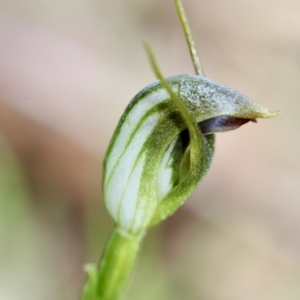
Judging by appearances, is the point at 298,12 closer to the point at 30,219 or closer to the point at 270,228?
the point at 270,228

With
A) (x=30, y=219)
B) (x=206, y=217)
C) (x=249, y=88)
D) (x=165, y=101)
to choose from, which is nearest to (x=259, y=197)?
(x=206, y=217)

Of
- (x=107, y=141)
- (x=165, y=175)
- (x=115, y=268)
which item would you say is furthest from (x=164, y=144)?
(x=107, y=141)

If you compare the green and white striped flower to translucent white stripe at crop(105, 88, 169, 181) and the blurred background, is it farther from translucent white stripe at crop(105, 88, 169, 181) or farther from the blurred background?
the blurred background

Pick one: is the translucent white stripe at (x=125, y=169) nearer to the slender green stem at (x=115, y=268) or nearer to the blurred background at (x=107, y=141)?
the slender green stem at (x=115, y=268)

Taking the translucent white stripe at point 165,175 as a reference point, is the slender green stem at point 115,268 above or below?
below

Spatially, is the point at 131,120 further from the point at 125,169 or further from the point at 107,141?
the point at 107,141

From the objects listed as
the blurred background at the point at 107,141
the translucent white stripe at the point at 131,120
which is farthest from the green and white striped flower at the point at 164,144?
the blurred background at the point at 107,141
